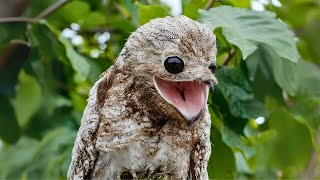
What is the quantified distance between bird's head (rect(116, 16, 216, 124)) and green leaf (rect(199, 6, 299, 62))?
0.34 meters

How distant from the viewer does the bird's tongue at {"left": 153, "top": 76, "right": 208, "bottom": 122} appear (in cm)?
90

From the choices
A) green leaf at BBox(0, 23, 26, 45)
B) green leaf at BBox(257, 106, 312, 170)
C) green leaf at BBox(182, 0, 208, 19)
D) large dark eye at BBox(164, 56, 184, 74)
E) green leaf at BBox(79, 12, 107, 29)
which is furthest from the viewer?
green leaf at BBox(79, 12, 107, 29)

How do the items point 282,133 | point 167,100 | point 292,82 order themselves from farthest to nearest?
point 282,133 → point 292,82 → point 167,100

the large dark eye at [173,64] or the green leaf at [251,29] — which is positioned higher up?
the large dark eye at [173,64]

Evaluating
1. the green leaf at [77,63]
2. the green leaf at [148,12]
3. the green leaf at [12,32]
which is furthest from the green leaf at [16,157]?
the green leaf at [148,12]

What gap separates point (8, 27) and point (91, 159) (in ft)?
3.69

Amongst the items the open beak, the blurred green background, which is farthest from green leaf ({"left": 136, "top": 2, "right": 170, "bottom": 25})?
the open beak

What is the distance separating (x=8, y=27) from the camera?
6.71 feet

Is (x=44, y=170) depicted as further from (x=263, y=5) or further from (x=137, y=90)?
(x=137, y=90)

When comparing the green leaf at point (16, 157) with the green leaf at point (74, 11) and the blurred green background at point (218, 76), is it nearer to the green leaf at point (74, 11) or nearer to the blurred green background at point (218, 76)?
the blurred green background at point (218, 76)

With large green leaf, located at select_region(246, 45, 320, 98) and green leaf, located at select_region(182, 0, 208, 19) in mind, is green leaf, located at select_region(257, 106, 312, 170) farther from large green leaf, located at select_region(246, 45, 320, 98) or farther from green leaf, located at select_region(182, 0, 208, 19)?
green leaf, located at select_region(182, 0, 208, 19)

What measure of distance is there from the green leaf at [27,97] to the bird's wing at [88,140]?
1.19 metres

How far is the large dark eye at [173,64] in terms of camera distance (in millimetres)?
893

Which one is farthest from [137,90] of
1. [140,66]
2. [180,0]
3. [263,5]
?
[263,5]
